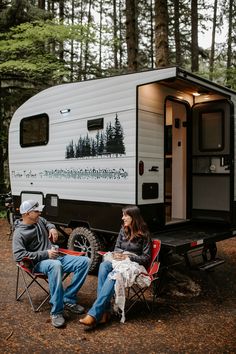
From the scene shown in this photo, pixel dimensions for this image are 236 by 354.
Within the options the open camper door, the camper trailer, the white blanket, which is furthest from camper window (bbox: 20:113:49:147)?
the white blanket

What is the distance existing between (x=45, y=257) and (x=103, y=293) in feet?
2.51

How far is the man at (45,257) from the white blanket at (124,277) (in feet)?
1.34

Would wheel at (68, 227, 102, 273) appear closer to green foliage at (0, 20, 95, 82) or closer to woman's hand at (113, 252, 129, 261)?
woman's hand at (113, 252, 129, 261)

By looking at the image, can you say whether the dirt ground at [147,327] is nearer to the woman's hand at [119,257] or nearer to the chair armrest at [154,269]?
the chair armrest at [154,269]

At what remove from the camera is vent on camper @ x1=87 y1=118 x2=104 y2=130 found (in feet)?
17.6

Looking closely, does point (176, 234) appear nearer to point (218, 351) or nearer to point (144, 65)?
point (218, 351)

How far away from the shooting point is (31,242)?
14.0 ft

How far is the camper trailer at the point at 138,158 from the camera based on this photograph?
4.94m

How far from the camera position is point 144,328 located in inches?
150

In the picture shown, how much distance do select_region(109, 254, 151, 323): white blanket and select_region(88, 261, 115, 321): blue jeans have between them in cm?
6

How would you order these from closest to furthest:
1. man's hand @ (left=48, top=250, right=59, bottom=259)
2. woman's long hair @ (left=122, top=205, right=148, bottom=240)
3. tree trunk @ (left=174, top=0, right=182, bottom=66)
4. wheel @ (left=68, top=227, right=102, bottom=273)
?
1. man's hand @ (left=48, top=250, right=59, bottom=259)
2. woman's long hair @ (left=122, top=205, right=148, bottom=240)
3. wheel @ (left=68, top=227, right=102, bottom=273)
4. tree trunk @ (left=174, top=0, right=182, bottom=66)

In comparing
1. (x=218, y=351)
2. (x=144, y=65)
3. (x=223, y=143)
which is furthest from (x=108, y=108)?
(x=144, y=65)

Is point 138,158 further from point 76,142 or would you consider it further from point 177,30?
point 177,30

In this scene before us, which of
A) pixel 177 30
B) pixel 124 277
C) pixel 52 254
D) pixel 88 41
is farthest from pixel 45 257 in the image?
pixel 177 30
